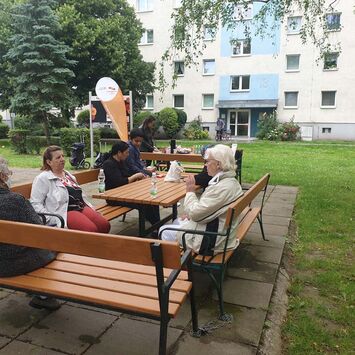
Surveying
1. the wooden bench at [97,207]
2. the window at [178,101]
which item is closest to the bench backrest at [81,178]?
the wooden bench at [97,207]

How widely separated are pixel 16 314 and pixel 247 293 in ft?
6.41

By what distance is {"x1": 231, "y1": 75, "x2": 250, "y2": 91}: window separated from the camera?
3033 centimetres

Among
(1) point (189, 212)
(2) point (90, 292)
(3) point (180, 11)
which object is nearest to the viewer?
(2) point (90, 292)

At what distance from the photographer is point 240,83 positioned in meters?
30.5

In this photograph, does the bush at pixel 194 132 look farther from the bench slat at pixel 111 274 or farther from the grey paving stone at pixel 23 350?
the grey paving stone at pixel 23 350

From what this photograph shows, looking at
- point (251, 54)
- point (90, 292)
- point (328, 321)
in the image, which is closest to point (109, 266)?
point (90, 292)

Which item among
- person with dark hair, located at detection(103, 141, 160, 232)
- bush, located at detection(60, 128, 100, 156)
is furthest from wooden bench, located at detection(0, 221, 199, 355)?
bush, located at detection(60, 128, 100, 156)

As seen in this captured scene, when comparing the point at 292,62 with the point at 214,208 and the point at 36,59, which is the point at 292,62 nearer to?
the point at 36,59

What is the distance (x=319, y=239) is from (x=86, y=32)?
1884 cm

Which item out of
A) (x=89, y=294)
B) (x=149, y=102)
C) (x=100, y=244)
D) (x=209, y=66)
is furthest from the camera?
(x=149, y=102)

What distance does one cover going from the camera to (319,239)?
17.3ft

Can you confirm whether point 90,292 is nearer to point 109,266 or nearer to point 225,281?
point 109,266

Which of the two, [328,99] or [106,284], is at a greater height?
[328,99]

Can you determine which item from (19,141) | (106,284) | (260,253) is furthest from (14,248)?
(19,141)
